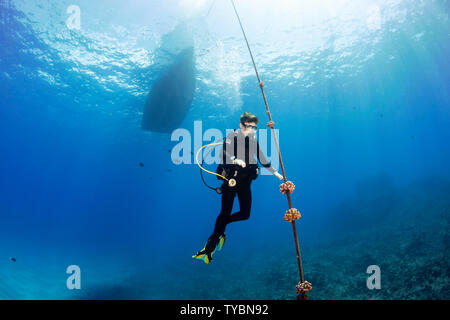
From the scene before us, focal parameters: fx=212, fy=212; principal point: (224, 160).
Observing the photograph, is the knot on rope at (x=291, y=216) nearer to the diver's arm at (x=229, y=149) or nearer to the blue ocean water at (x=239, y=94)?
the diver's arm at (x=229, y=149)

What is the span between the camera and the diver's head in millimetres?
4660

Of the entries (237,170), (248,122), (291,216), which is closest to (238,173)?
(237,170)

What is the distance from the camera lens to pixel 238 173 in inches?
184

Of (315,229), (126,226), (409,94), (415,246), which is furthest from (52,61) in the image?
(126,226)

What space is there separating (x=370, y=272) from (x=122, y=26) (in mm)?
21727

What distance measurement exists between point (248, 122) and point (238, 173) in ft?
3.76

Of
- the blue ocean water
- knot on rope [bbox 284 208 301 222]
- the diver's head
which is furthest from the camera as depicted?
the blue ocean water

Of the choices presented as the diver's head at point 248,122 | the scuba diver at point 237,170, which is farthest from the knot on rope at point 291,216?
the diver's head at point 248,122

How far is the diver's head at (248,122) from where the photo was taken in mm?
4660

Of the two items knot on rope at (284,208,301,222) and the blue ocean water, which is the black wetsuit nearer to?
knot on rope at (284,208,301,222)

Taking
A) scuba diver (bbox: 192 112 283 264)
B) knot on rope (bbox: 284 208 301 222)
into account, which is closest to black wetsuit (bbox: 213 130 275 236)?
scuba diver (bbox: 192 112 283 264)

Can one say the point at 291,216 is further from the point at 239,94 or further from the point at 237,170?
the point at 239,94

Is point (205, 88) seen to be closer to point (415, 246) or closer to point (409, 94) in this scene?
point (415, 246)
